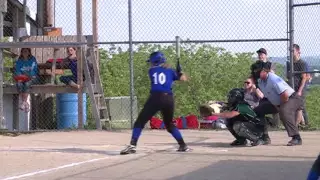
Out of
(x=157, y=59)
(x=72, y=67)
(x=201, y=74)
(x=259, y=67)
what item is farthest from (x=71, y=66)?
(x=201, y=74)

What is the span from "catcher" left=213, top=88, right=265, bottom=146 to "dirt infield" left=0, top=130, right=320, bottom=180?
0.88ft

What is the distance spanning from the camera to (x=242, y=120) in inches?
448

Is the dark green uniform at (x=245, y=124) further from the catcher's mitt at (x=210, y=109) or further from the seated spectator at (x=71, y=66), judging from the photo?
the seated spectator at (x=71, y=66)

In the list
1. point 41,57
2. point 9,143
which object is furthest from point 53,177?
point 41,57

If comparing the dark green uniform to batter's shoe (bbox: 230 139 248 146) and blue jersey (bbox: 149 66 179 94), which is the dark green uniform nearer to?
batter's shoe (bbox: 230 139 248 146)

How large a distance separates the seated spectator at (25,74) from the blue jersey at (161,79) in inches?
223

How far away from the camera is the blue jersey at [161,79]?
10.5 meters

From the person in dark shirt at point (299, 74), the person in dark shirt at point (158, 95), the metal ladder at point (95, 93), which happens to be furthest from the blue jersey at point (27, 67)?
the person in dark shirt at point (299, 74)

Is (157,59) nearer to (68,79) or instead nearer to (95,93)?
(95,93)

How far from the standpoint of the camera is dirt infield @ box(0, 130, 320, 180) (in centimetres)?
864

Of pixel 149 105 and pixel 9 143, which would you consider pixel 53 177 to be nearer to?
pixel 149 105

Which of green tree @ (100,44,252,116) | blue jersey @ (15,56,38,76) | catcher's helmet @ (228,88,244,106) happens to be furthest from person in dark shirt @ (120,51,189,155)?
green tree @ (100,44,252,116)

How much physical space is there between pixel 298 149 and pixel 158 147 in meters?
2.51

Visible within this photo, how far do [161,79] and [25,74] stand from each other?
599 centimetres
